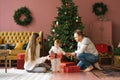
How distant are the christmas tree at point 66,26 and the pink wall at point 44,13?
971mm

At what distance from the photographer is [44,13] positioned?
10516 millimetres

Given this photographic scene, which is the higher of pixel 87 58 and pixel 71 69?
pixel 87 58

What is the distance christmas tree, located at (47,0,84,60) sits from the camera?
9.22m

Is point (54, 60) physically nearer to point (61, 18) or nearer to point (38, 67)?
point (38, 67)

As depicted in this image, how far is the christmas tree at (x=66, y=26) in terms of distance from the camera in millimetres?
9219

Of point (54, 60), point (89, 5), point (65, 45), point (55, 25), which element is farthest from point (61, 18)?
point (54, 60)

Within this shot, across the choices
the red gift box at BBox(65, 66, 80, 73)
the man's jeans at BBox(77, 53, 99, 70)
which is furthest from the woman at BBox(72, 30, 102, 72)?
the red gift box at BBox(65, 66, 80, 73)

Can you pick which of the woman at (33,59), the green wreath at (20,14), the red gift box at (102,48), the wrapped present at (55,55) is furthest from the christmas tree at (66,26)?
the woman at (33,59)

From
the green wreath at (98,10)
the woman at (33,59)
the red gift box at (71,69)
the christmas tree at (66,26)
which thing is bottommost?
the red gift box at (71,69)

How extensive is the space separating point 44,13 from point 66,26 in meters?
1.58

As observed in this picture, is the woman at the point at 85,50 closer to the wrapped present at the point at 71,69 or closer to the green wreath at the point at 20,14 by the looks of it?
the wrapped present at the point at 71,69

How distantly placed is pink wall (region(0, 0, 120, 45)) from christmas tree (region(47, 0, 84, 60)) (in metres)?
0.97

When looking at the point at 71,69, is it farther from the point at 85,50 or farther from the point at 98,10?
the point at 98,10

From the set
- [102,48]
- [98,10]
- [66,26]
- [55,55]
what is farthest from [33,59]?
[98,10]
